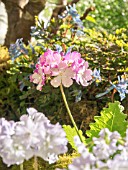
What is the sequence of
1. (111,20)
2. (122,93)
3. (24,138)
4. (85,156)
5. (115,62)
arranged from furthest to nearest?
1. (111,20)
2. (115,62)
3. (122,93)
4. (24,138)
5. (85,156)

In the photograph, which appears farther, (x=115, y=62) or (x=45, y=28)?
(x=45, y=28)

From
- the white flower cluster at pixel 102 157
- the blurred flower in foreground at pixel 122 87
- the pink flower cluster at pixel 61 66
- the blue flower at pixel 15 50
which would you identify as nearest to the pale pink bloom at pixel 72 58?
the pink flower cluster at pixel 61 66

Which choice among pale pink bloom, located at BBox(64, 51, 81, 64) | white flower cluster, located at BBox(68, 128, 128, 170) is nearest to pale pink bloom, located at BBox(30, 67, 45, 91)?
pale pink bloom, located at BBox(64, 51, 81, 64)

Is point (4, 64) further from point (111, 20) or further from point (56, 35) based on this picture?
point (111, 20)

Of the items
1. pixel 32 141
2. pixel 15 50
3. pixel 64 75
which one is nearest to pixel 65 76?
pixel 64 75

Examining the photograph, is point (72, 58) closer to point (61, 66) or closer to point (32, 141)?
point (61, 66)

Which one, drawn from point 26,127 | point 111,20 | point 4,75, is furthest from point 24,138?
point 111,20

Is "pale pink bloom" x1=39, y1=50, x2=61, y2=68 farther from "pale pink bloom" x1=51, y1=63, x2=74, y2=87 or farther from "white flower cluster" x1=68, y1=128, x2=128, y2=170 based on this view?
"white flower cluster" x1=68, y1=128, x2=128, y2=170

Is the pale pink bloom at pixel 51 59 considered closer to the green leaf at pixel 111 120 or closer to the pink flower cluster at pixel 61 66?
the pink flower cluster at pixel 61 66
